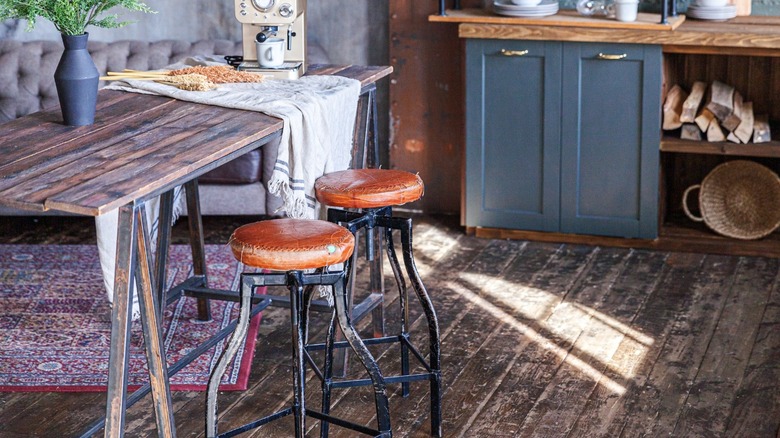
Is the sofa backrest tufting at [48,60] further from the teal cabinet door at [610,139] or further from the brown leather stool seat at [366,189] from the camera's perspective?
the brown leather stool seat at [366,189]

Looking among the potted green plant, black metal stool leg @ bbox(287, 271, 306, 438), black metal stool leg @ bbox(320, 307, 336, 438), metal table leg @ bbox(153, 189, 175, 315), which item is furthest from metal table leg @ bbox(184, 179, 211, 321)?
black metal stool leg @ bbox(287, 271, 306, 438)

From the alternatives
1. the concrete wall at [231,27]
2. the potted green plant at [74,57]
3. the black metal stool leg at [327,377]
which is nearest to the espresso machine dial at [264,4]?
the potted green plant at [74,57]

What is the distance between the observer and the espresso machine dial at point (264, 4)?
3.58 m

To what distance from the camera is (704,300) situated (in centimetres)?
418

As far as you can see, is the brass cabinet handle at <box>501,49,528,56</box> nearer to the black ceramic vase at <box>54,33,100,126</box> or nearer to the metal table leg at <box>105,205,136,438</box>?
the black ceramic vase at <box>54,33,100,126</box>

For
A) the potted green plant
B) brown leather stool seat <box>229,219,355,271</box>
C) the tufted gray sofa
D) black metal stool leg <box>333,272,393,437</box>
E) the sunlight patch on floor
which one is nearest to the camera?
brown leather stool seat <box>229,219,355,271</box>

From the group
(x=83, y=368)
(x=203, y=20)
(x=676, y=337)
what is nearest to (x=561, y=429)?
(x=676, y=337)

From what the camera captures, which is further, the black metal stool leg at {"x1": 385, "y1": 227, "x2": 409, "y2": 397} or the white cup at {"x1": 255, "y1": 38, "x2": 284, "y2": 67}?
the white cup at {"x1": 255, "y1": 38, "x2": 284, "y2": 67}

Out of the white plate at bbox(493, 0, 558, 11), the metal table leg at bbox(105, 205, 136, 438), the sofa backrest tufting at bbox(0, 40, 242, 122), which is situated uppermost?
the white plate at bbox(493, 0, 558, 11)

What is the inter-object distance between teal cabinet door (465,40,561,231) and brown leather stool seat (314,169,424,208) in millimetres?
1748

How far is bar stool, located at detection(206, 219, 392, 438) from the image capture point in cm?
261

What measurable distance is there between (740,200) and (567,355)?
162 centimetres

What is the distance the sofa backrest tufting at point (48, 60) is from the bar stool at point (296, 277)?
2663 mm

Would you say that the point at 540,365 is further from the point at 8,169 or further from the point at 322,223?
the point at 8,169
